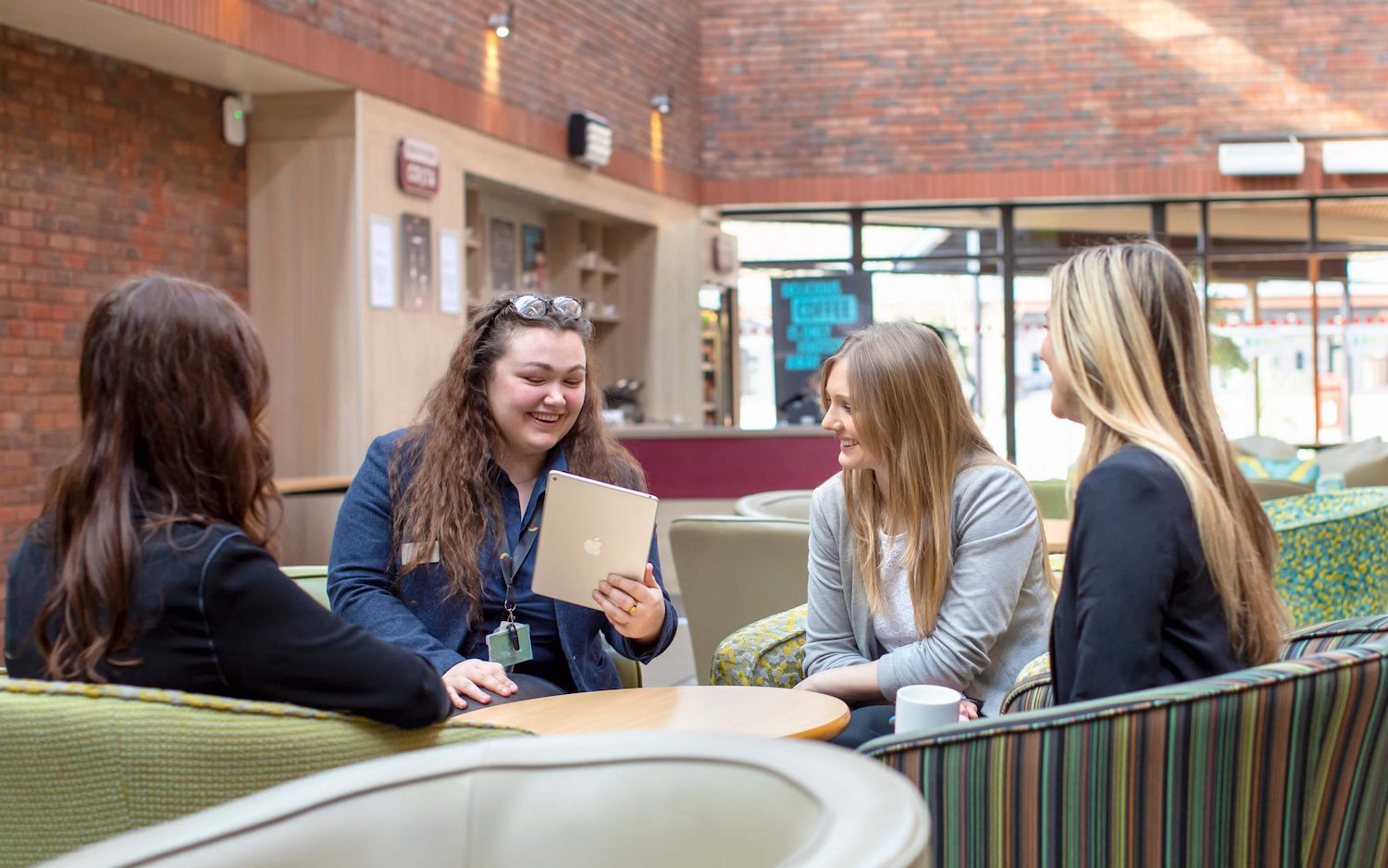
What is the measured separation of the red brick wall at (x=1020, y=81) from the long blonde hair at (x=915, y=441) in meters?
9.46

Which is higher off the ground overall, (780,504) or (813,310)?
(813,310)

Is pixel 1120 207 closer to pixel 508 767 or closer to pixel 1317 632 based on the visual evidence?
pixel 1317 632

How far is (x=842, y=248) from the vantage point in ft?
39.9

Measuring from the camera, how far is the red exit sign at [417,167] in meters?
7.03

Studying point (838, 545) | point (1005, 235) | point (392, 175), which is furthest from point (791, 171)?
point (838, 545)

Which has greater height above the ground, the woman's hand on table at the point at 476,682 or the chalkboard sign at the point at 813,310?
the chalkboard sign at the point at 813,310

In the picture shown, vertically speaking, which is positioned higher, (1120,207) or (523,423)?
(1120,207)

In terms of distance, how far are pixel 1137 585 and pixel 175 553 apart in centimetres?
110

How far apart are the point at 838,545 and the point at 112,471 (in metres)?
1.46

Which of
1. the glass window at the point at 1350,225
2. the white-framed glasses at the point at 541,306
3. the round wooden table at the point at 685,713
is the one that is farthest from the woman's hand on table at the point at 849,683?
the glass window at the point at 1350,225

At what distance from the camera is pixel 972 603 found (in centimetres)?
234

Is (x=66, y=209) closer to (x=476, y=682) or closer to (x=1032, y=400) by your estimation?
(x=476, y=682)

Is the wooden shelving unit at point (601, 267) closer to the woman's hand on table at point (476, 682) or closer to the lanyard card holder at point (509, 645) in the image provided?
the lanyard card holder at point (509, 645)

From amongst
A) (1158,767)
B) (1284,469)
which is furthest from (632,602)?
(1284,469)
